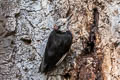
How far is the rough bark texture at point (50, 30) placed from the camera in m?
1.41

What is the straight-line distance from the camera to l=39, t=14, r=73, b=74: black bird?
138 centimetres

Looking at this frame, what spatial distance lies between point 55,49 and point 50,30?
0.15 meters

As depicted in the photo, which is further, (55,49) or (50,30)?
(50,30)

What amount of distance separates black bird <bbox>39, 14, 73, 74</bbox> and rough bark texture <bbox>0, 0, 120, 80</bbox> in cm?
6

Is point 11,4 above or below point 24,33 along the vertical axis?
above

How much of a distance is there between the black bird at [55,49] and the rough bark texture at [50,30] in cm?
6

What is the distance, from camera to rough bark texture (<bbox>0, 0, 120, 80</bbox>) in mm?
1409

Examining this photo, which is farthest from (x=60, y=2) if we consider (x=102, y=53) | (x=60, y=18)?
(x=102, y=53)

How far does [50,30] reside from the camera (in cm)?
149

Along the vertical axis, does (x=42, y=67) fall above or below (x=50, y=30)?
Answer: below

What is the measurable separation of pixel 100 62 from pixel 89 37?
140 mm

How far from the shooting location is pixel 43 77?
1458 mm

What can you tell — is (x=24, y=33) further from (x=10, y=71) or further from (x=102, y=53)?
(x=102, y=53)

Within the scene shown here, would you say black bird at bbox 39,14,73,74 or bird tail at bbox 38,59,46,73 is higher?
black bird at bbox 39,14,73,74
